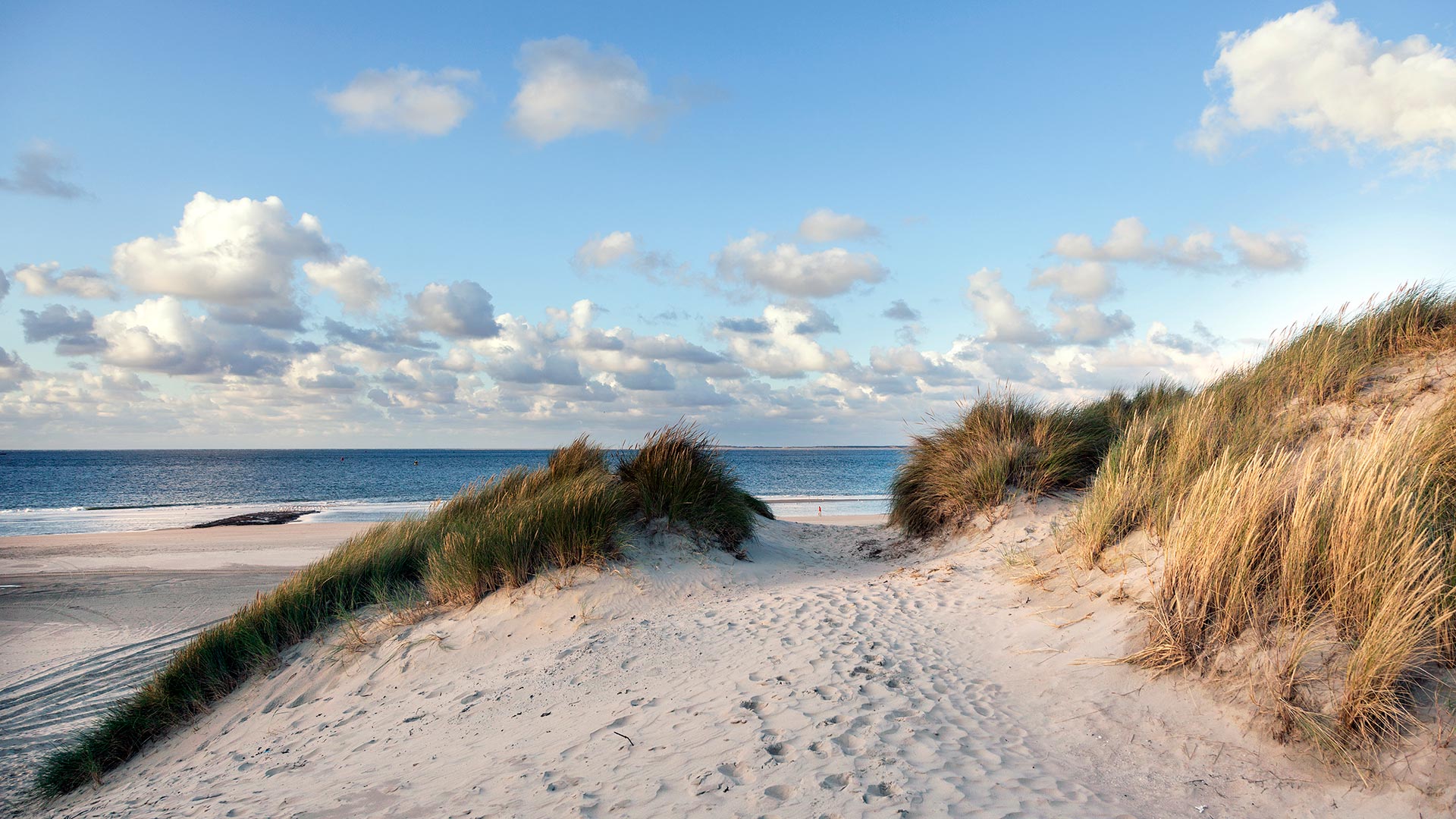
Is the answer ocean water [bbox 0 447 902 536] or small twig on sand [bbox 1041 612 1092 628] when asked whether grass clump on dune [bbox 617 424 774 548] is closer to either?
ocean water [bbox 0 447 902 536]

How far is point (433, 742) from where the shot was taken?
17.5 ft

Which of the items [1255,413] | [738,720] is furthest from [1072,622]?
[1255,413]

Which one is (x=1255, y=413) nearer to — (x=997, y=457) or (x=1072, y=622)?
(x=997, y=457)

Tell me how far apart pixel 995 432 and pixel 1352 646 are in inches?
295

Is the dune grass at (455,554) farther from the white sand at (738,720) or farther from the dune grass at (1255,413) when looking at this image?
the dune grass at (1255,413)

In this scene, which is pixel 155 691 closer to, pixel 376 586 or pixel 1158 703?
pixel 376 586

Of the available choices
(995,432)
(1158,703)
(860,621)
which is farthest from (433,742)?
(995,432)

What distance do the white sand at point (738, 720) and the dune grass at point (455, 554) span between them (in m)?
0.36

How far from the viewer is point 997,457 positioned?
35.9ft

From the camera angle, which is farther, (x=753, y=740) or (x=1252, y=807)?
(x=753, y=740)

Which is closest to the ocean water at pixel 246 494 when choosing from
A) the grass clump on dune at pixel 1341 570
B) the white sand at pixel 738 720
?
the white sand at pixel 738 720

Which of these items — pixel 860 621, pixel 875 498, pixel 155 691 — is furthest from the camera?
pixel 875 498

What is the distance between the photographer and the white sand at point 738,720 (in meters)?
3.74

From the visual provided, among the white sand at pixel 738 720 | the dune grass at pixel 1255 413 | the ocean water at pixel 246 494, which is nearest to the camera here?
the white sand at pixel 738 720
